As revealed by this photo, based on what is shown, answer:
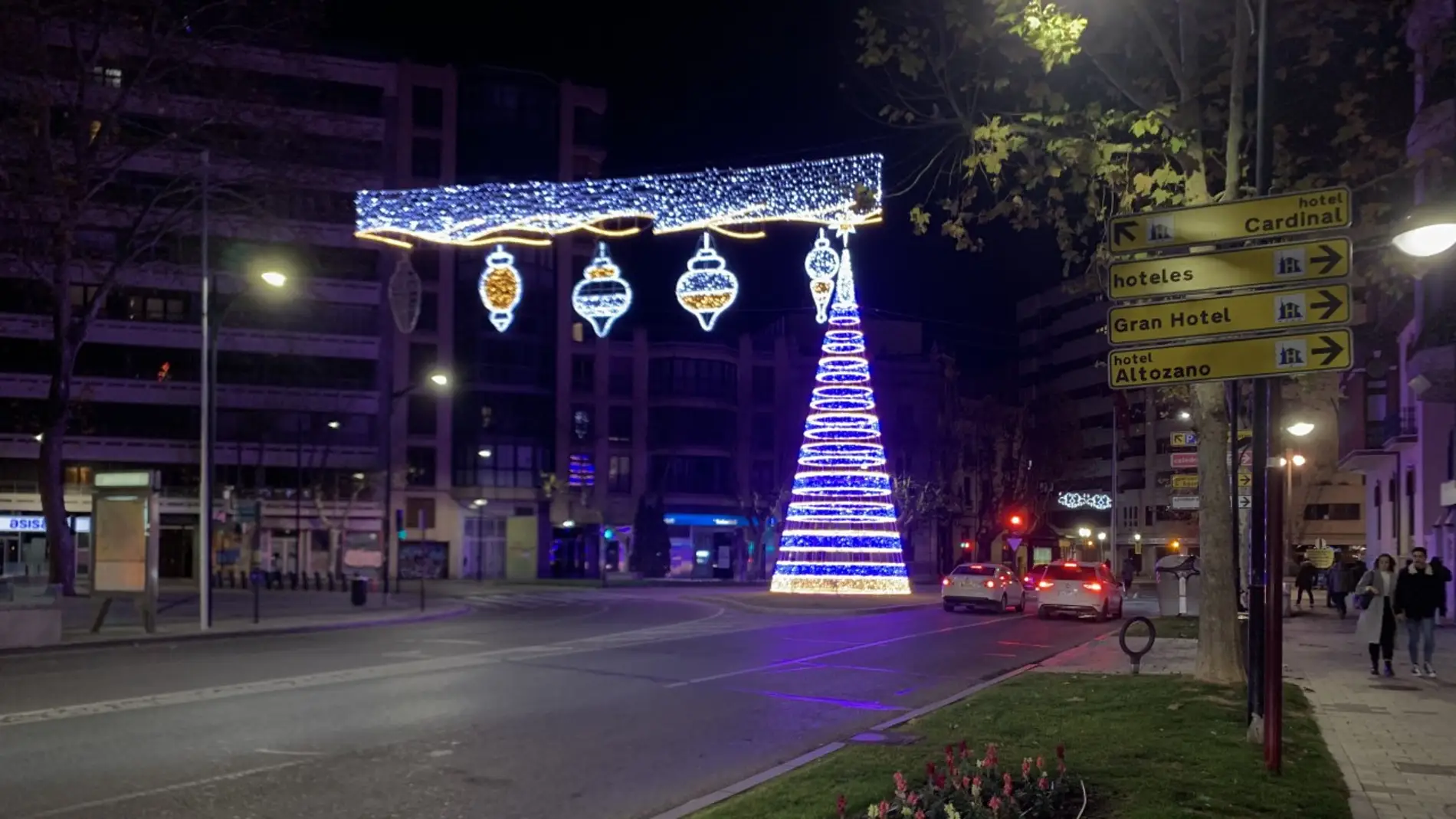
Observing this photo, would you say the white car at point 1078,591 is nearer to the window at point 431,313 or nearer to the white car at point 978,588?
the white car at point 978,588

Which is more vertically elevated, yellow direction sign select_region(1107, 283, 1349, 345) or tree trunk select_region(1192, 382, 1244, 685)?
yellow direction sign select_region(1107, 283, 1349, 345)

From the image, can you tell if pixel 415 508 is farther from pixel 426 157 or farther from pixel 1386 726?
pixel 1386 726

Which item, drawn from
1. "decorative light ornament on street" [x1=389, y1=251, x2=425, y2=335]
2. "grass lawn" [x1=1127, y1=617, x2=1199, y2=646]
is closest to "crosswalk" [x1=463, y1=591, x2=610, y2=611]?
"decorative light ornament on street" [x1=389, y1=251, x2=425, y2=335]

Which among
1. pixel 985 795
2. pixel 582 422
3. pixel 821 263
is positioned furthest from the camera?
pixel 582 422

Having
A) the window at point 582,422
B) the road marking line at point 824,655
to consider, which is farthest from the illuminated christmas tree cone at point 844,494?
the window at point 582,422

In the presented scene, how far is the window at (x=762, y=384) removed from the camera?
78562 mm

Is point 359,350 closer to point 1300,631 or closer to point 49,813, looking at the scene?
point 1300,631

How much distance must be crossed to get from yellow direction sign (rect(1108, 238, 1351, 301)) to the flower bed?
12.2 ft

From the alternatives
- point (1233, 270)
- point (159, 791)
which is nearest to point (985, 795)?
point (1233, 270)

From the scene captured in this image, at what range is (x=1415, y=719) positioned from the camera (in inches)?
510

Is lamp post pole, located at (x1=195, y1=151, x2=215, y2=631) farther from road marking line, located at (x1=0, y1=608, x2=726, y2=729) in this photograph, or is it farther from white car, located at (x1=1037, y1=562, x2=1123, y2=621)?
white car, located at (x1=1037, y1=562, x2=1123, y2=621)

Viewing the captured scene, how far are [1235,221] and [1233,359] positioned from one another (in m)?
1.19

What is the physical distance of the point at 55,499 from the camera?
113 feet

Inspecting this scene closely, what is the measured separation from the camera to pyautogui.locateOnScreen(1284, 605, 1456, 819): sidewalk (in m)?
8.77
